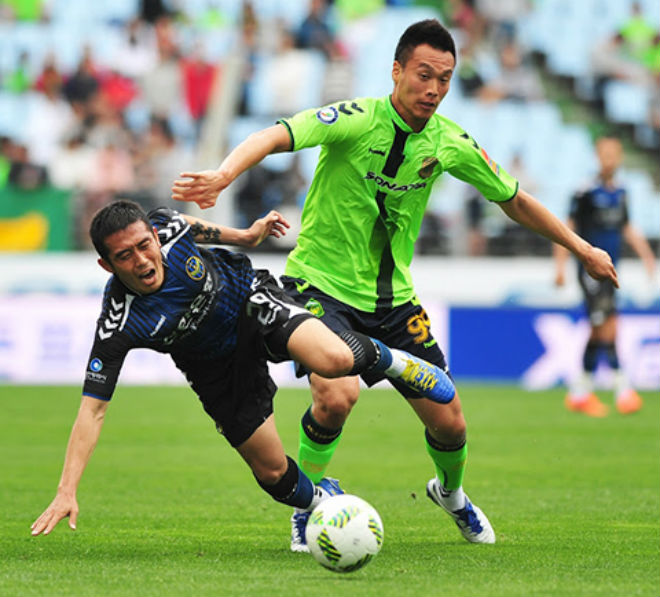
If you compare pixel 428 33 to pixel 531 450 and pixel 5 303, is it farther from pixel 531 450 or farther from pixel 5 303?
pixel 5 303

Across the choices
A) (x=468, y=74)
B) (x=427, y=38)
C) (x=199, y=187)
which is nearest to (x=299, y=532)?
(x=199, y=187)

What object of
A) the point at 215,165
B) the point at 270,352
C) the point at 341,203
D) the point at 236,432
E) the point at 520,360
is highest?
the point at 341,203

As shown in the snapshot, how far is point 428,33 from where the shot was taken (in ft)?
20.7

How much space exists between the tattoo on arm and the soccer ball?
1546mm

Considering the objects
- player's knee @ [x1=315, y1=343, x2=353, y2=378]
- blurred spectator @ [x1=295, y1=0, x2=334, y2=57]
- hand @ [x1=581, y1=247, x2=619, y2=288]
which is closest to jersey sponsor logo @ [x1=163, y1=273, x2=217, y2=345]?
player's knee @ [x1=315, y1=343, x2=353, y2=378]

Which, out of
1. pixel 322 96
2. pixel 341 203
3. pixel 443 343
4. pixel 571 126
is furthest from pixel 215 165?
pixel 341 203

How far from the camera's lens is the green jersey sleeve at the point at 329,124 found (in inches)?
236

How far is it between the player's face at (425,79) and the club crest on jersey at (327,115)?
0.37m

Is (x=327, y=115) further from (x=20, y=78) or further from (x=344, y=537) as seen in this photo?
(x=20, y=78)

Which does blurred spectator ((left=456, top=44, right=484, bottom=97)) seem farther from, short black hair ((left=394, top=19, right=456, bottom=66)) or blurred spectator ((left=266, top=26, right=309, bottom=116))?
short black hair ((left=394, top=19, right=456, bottom=66))

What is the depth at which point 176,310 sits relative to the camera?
19.0ft

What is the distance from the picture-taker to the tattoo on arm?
6.26 metres

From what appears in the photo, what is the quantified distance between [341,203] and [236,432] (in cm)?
126

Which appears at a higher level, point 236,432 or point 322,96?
point 236,432
